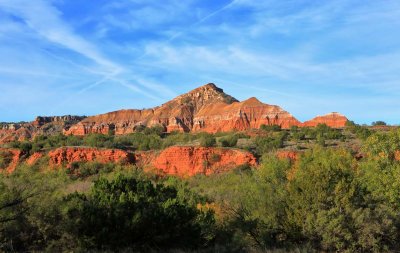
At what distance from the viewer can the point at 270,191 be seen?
16672 millimetres

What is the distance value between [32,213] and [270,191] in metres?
8.98

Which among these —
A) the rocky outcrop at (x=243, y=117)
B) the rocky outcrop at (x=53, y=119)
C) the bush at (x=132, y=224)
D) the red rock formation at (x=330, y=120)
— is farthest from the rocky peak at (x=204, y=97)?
the bush at (x=132, y=224)

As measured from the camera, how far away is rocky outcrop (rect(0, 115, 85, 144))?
133m

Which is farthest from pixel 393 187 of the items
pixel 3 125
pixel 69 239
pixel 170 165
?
pixel 3 125

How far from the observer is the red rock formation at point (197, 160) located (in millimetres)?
50156

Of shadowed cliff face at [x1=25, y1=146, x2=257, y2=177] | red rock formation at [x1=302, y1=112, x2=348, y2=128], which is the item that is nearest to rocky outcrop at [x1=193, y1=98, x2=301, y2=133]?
red rock formation at [x1=302, y1=112, x2=348, y2=128]

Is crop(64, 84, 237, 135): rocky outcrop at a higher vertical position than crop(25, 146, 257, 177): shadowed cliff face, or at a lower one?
higher

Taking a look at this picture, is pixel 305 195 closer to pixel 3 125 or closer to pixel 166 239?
pixel 166 239

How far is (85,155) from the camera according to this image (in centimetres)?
5666

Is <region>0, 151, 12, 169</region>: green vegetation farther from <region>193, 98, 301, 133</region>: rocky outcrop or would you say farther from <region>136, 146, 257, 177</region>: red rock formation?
<region>193, 98, 301, 133</region>: rocky outcrop

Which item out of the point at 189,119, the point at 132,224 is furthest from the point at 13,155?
the point at 189,119

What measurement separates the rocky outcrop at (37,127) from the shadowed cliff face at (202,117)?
12.8m

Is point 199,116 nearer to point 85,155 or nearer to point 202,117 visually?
point 202,117

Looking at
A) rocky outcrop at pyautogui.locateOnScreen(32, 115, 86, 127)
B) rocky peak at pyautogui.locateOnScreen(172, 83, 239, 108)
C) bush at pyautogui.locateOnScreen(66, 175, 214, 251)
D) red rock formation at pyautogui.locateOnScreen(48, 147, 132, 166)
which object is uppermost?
rocky peak at pyautogui.locateOnScreen(172, 83, 239, 108)
